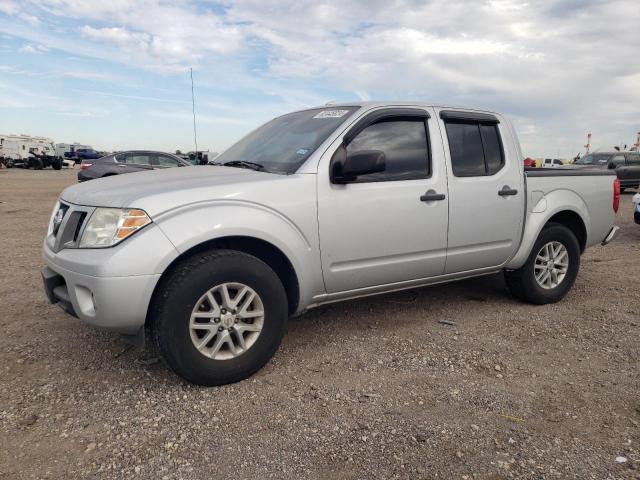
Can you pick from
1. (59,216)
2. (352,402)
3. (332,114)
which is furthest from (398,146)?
(59,216)

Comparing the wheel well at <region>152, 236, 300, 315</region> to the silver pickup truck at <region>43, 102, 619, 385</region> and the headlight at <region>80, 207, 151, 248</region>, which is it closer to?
the silver pickup truck at <region>43, 102, 619, 385</region>

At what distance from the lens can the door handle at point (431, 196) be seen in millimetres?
3607

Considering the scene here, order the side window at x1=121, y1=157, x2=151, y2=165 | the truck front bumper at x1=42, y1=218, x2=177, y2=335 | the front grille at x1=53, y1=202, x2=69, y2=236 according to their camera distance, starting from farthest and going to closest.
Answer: the side window at x1=121, y1=157, x2=151, y2=165
the front grille at x1=53, y1=202, x2=69, y2=236
the truck front bumper at x1=42, y1=218, x2=177, y2=335

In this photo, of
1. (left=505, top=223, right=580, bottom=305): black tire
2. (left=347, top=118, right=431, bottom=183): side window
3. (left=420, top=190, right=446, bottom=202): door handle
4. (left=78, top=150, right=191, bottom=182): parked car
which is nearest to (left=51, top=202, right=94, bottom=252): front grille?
(left=347, top=118, right=431, bottom=183): side window

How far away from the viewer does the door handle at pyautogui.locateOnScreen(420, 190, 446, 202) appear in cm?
361

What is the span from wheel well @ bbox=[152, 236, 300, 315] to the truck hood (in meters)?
0.28

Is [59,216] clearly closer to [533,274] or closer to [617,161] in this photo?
[533,274]

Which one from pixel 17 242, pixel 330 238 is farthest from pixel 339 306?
pixel 17 242

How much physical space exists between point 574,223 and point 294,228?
311 cm

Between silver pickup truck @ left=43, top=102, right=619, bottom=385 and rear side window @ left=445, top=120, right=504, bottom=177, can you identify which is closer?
silver pickup truck @ left=43, top=102, right=619, bottom=385

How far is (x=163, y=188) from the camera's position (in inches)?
113

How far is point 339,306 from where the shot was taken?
14.7 ft

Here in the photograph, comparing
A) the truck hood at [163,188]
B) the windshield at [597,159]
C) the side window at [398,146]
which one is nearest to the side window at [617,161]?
the windshield at [597,159]

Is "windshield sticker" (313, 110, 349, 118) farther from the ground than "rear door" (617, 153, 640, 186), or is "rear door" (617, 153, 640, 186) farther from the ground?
"windshield sticker" (313, 110, 349, 118)
